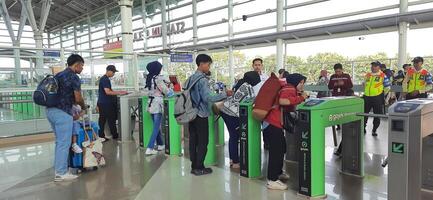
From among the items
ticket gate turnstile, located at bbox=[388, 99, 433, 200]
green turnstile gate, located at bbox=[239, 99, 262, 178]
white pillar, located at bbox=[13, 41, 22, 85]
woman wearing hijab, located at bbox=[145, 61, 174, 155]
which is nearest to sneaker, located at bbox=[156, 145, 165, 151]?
woman wearing hijab, located at bbox=[145, 61, 174, 155]

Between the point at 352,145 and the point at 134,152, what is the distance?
2972 mm

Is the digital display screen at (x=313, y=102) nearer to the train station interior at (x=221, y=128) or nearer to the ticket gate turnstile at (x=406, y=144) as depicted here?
the train station interior at (x=221, y=128)

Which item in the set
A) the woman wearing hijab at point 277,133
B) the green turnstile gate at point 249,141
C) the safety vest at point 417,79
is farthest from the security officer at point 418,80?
the green turnstile gate at point 249,141

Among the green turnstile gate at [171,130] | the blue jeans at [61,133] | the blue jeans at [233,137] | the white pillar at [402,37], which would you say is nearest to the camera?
the blue jeans at [61,133]

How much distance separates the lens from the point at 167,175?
3816mm

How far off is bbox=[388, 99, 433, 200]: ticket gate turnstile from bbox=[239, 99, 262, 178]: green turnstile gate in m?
1.51

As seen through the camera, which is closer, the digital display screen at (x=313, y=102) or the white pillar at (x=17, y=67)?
the digital display screen at (x=313, y=102)

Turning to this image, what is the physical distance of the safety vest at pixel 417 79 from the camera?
5.18 m

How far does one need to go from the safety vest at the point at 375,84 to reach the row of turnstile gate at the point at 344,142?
→ 1974 mm

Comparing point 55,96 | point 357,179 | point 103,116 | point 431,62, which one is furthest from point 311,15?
point 55,96

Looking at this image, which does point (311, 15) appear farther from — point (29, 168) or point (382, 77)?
point (29, 168)

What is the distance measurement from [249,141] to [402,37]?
777 cm

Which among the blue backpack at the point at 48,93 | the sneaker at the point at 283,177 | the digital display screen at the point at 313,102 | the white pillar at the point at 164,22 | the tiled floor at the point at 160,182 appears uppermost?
the white pillar at the point at 164,22

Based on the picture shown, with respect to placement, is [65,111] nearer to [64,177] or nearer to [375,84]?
[64,177]
